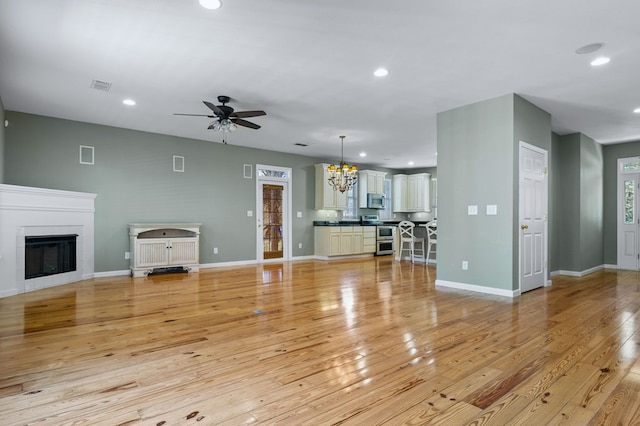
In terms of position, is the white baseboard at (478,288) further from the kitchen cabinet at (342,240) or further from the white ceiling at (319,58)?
the kitchen cabinet at (342,240)

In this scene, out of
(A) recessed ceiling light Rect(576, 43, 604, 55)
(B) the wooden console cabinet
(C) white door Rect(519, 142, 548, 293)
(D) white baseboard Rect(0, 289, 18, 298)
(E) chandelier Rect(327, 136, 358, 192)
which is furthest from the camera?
(E) chandelier Rect(327, 136, 358, 192)

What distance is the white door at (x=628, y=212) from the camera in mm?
7137

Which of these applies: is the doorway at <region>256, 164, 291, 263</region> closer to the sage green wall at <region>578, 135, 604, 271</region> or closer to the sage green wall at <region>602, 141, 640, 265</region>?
the sage green wall at <region>578, 135, 604, 271</region>

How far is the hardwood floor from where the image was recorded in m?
1.83

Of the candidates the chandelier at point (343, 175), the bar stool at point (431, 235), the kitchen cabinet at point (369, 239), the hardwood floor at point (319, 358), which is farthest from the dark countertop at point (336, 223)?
the hardwood floor at point (319, 358)

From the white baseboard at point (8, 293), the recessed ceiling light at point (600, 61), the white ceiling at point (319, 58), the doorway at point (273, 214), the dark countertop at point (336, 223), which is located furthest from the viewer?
the dark countertop at point (336, 223)

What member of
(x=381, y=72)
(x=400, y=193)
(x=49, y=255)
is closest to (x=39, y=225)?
(x=49, y=255)

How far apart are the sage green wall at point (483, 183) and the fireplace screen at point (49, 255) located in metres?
5.90

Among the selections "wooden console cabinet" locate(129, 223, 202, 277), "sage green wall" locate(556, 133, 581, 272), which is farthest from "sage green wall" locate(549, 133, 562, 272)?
"wooden console cabinet" locate(129, 223, 202, 277)

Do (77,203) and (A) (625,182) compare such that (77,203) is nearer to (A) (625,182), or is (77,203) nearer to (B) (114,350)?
(B) (114,350)

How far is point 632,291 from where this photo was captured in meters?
4.99

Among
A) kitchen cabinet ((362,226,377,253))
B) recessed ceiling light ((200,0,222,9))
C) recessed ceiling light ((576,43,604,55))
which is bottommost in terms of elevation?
kitchen cabinet ((362,226,377,253))

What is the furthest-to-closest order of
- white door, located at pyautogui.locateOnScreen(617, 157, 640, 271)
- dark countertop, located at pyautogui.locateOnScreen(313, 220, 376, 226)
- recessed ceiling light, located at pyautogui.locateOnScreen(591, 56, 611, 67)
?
dark countertop, located at pyautogui.locateOnScreen(313, 220, 376, 226), white door, located at pyautogui.locateOnScreen(617, 157, 640, 271), recessed ceiling light, located at pyautogui.locateOnScreen(591, 56, 611, 67)

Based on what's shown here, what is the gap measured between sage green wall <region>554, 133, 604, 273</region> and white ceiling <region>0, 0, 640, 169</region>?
0.83 m
